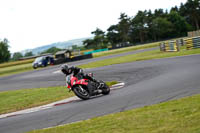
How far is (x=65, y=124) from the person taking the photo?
8312mm

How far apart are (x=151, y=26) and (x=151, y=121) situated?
107 metres

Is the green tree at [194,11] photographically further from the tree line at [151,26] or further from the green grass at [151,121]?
the green grass at [151,121]

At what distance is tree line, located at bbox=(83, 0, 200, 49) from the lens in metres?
104

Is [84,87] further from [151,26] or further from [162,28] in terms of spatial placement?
[151,26]

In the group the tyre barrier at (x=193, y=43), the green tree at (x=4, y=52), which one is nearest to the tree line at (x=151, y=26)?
the green tree at (x=4, y=52)

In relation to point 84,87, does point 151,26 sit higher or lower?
higher

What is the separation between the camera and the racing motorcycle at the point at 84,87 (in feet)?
39.9

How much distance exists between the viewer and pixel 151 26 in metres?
111

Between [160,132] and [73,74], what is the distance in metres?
6.86

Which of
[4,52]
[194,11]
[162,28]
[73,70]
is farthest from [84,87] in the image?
[4,52]

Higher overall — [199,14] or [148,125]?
[199,14]

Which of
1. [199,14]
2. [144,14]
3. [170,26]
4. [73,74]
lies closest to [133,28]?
[144,14]

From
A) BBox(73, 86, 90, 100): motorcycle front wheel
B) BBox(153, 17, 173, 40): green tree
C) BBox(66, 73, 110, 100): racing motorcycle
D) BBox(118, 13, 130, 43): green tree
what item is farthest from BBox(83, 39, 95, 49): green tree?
BBox(73, 86, 90, 100): motorcycle front wheel

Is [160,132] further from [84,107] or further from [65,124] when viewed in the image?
[84,107]
